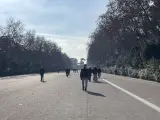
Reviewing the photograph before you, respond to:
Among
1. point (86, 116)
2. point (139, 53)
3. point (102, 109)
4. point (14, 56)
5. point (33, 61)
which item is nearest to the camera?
point (86, 116)

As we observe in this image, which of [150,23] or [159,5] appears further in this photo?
[150,23]

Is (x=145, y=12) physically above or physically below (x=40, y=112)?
above

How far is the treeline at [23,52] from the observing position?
104062 millimetres

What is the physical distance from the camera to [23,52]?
406 feet

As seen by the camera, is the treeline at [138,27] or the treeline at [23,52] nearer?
the treeline at [138,27]

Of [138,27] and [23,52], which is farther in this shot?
[23,52]

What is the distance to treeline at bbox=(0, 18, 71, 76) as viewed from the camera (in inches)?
4097

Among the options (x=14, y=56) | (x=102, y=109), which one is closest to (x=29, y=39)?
(x=14, y=56)

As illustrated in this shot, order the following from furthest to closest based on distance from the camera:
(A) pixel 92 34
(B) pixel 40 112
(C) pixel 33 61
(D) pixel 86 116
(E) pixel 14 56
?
1. (C) pixel 33 61
2. (A) pixel 92 34
3. (E) pixel 14 56
4. (B) pixel 40 112
5. (D) pixel 86 116

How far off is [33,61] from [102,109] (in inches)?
5346

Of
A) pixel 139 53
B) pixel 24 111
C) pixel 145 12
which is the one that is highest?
pixel 145 12

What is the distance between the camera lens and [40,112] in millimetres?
14688

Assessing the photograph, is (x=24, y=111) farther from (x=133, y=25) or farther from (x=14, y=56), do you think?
(x=14, y=56)

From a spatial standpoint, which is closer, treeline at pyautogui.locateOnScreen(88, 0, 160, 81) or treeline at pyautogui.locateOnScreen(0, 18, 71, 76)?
treeline at pyautogui.locateOnScreen(88, 0, 160, 81)
